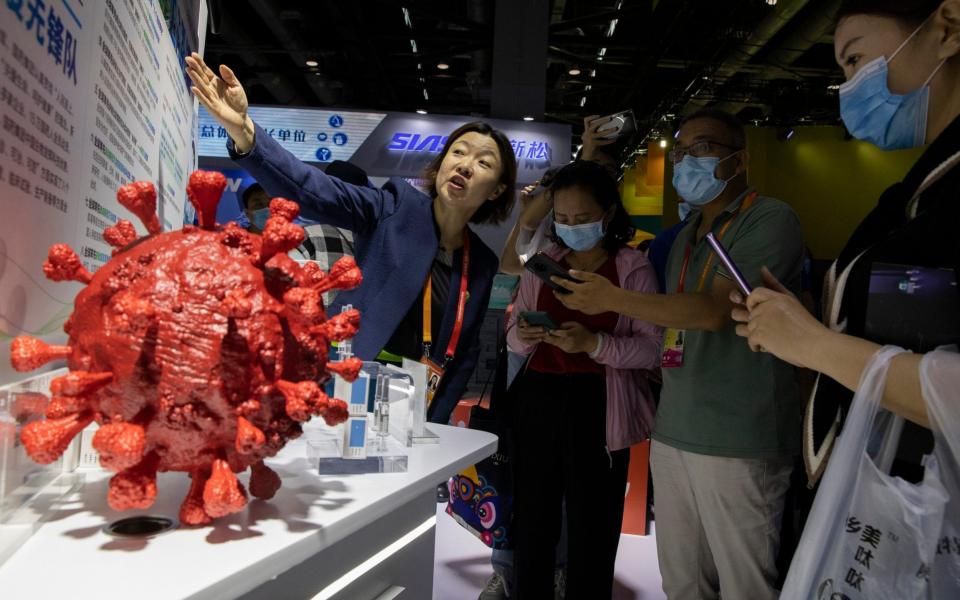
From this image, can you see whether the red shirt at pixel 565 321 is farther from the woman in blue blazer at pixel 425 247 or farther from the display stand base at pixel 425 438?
the display stand base at pixel 425 438

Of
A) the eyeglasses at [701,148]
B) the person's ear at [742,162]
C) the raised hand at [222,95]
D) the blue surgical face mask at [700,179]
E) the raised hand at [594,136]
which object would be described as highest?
the raised hand at [594,136]

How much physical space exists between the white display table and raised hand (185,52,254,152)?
606mm

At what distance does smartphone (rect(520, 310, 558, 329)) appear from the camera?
2203 millimetres

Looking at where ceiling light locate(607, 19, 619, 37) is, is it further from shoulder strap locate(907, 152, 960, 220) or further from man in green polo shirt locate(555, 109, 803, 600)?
shoulder strap locate(907, 152, 960, 220)

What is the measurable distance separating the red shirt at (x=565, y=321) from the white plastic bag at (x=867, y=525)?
1.23m

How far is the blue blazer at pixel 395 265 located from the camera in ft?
5.96

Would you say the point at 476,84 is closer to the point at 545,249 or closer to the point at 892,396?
the point at 545,249

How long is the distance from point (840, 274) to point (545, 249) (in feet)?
4.77

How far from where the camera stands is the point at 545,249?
8.66 ft

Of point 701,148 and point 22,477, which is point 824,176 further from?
point 22,477

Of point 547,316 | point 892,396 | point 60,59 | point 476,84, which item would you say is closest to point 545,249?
point 547,316

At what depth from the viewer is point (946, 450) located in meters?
0.93

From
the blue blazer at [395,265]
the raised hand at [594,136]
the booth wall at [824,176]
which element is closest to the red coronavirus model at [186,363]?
the blue blazer at [395,265]

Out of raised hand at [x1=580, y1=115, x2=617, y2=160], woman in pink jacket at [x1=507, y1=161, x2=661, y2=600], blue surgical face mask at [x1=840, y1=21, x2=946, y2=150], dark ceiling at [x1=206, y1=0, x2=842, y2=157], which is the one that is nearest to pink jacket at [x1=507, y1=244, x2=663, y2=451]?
woman in pink jacket at [x1=507, y1=161, x2=661, y2=600]
